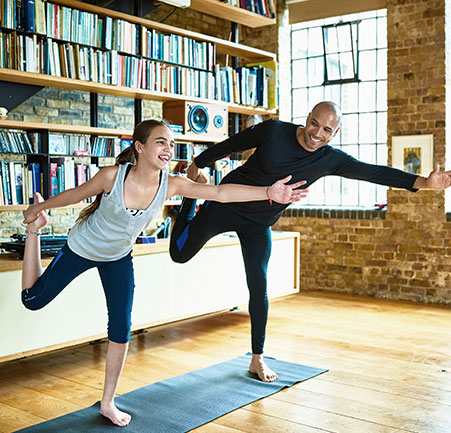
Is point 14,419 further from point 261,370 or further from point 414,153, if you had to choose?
point 414,153

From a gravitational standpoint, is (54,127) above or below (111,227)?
above

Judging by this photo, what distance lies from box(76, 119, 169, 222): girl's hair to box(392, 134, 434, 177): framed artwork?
13.1 ft

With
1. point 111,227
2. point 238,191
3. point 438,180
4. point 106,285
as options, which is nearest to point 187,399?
point 106,285

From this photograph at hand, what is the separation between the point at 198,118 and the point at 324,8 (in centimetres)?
263

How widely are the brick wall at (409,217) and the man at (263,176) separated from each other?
319cm

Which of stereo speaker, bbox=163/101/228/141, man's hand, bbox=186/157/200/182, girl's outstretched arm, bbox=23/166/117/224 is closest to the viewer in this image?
girl's outstretched arm, bbox=23/166/117/224

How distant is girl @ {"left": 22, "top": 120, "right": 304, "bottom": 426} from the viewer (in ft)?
9.48

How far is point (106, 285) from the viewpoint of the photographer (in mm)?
3025

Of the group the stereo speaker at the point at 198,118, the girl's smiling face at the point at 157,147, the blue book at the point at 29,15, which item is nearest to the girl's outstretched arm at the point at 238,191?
the girl's smiling face at the point at 157,147

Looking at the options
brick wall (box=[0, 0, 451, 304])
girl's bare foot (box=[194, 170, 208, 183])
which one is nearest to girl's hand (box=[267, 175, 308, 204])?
girl's bare foot (box=[194, 170, 208, 183])

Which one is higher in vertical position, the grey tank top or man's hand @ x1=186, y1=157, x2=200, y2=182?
man's hand @ x1=186, y1=157, x2=200, y2=182

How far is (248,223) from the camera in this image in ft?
12.0

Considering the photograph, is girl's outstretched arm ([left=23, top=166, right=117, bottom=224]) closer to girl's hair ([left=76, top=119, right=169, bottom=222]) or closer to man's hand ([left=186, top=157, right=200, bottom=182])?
girl's hair ([left=76, top=119, right=169, bottom=222])

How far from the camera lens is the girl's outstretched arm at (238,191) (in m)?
2.64
